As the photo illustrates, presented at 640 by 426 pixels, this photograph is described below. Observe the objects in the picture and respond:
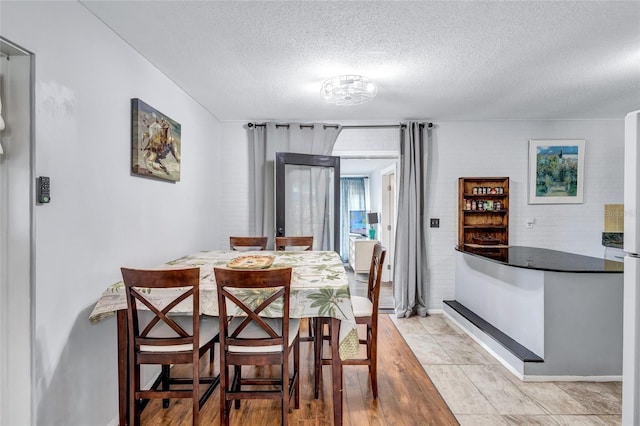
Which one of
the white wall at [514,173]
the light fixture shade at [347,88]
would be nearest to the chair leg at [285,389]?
the light fixture shade at [347,88]

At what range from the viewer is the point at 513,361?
9.11 ft

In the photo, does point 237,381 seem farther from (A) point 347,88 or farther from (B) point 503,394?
(A) point 347,88

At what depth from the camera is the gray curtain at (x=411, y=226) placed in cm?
424

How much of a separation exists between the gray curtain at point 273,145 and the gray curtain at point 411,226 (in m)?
0.96

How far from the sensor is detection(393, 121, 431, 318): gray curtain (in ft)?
13.9

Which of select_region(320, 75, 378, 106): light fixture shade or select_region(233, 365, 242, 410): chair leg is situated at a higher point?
select_region(320, 75, 378, 106): light fixture shade

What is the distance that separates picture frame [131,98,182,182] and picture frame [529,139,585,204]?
4.18 meters

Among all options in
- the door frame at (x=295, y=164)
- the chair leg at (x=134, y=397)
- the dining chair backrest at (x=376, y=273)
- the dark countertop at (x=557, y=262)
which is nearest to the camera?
the chair leg at (x=134, y=397)

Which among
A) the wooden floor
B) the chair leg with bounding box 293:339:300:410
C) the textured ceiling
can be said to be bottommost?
the wooden floor

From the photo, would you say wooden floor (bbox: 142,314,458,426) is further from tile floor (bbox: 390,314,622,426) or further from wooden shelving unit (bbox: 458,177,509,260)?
wooden shelving unit (bbox: 458,177,509,260)

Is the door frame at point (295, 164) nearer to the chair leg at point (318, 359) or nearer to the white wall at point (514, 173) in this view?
the white wall at point (514, 173)

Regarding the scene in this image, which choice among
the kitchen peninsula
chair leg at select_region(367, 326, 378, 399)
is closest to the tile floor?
the kitchen peninsula

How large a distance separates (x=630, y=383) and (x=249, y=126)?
13.4ft

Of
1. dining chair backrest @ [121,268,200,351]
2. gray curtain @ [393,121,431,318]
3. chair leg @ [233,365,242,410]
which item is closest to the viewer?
dining chair backrest @ [121,268,200,351]
